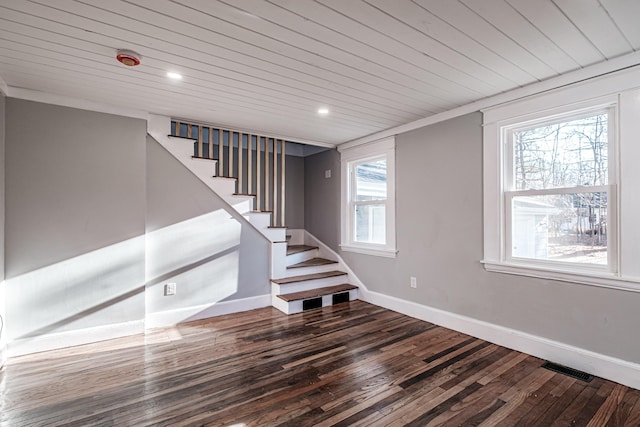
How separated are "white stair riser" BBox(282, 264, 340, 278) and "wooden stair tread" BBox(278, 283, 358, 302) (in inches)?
11.9

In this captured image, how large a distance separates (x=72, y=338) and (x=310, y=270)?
8.69 feet

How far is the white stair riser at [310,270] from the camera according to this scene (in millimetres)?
4207

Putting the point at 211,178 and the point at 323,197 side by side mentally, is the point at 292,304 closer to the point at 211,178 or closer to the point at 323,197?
the point at 211,178

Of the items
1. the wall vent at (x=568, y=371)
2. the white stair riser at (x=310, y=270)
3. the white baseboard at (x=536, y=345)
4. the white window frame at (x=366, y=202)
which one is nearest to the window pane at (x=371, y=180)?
the white window frame at (x=366, y=202)

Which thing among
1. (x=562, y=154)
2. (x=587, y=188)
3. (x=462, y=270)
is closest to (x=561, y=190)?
(x=587, y=188)

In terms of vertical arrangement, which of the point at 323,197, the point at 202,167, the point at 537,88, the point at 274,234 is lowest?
the point at 274,234

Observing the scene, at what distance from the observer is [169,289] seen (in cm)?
336

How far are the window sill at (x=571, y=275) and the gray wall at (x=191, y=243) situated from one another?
266 cm

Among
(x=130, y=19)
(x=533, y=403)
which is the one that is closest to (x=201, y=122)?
(x=130, y=19)

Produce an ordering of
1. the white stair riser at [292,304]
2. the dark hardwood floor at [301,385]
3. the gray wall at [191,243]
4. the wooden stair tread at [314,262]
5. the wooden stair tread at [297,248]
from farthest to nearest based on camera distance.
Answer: the wooden stair tread at [297,248], the wooden stair tread at [314,262], the white stair riser at [292,304], the gray wall at [191,243], the dark hardwood floor at [301,385]

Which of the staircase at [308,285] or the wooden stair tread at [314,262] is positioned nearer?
the staircase at [308,285]

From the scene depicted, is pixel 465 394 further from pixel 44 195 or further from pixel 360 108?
pixel 44 195

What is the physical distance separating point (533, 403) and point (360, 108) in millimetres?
2685

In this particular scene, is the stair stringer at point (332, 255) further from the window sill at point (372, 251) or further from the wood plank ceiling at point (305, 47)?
the wood plank ceiling at point (305, 47)
